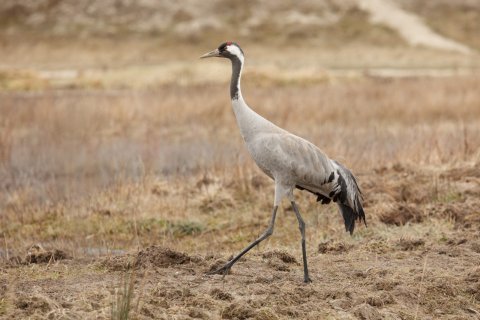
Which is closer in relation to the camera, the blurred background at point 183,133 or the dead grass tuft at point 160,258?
the dead grass tuft at point 160,258

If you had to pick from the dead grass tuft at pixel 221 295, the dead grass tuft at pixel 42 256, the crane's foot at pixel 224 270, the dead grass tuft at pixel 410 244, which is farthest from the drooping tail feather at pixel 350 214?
the dead grass tuft at pixel 42 256

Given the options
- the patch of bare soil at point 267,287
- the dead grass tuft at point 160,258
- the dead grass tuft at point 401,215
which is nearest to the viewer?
the patch of bare soil at point 267,287

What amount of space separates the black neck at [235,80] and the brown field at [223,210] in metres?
1.28

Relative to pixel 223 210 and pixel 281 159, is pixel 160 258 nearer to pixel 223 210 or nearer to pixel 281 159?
pixel 281 159

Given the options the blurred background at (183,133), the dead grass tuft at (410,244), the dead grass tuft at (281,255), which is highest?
the dead grass tuft at (281,255)

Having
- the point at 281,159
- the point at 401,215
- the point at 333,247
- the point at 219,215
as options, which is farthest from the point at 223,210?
the point at 281,159

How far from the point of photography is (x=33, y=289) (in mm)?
5715

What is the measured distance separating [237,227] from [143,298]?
382 centimetres

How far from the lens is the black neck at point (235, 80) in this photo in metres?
6.46

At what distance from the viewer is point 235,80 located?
6488mm

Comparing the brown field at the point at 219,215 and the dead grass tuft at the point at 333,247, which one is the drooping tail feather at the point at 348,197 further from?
the dead grass tuft at the point at 333,247

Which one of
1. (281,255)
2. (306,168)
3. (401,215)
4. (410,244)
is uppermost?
(306,168)

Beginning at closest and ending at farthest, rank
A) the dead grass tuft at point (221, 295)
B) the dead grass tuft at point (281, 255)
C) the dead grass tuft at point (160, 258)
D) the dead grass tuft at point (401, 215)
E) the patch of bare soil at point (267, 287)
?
the patch of bare soil at point (267, 287) → the dead grass tuft at point (221, 295) → the dead grass tuft at point (160, 258) → the dead grass tuft at point (281, 255) → the dead grass tuft at point (401, 215)

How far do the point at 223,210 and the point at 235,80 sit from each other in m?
3.51
